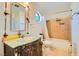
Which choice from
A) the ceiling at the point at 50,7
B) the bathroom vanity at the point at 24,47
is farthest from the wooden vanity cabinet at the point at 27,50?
the ceiling at the point at 50,7

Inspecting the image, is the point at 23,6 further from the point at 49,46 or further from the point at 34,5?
the point at 49,46

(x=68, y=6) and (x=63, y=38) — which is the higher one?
(x=68, y=6)

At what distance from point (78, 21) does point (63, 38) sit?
0.76ft

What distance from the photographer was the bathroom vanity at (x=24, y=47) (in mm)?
1371

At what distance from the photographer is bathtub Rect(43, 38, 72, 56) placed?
4.64 ft

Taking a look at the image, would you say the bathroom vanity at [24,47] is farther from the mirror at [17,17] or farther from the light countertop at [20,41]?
the mirror at [17,17]

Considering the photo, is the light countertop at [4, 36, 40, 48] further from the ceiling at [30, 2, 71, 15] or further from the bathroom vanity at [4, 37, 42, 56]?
the ceiling at [30, 2, 71, 15]

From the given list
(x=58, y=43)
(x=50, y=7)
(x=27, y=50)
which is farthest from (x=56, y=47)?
(x=50, y=7)

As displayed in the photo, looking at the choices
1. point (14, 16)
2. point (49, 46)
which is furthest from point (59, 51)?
point (14, 16)

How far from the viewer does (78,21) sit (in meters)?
1.43

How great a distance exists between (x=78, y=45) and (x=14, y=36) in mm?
657

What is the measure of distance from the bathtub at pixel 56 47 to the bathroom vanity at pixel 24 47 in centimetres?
6

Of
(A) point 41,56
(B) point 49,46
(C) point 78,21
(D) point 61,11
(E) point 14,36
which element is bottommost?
(A) point 41,56

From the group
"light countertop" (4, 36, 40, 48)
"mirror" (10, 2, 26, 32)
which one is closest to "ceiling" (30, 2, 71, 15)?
"mirror" (10, 2, 26, 32)
